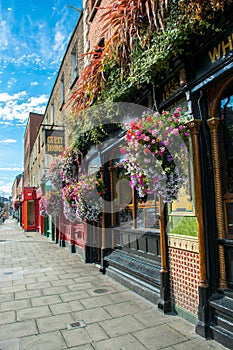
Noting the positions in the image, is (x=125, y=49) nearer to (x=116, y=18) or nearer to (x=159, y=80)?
(x=116, y=18)

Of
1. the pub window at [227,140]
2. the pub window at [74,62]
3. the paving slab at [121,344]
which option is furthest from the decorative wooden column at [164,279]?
the pub window at [74,62]

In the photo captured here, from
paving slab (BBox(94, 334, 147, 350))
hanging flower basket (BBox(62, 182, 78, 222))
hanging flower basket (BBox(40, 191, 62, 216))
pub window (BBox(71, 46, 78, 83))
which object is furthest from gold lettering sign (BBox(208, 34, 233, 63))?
hanging flower basket (BBox(40, 191, 62, 216))

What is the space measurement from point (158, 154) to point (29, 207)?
77.5 feet

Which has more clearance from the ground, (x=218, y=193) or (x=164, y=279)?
(x=218, y=193)

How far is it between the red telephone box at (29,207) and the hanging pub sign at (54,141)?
13.9 metres

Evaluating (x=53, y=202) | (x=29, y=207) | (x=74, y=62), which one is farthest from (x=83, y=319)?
(x=29, y=207)

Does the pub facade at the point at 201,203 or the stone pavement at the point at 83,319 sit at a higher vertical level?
the pub facade at the point at 201,203

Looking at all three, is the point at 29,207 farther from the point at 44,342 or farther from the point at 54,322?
the point at 44,342

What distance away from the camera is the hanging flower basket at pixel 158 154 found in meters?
3.72

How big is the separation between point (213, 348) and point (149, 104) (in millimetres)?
4055

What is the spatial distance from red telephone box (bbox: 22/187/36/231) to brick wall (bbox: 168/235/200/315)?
869 inches

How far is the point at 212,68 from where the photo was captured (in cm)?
369

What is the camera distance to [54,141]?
12.2 metres

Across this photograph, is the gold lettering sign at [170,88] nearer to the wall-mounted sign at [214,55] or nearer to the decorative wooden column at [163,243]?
the wall-mounted sign at [214,55]
